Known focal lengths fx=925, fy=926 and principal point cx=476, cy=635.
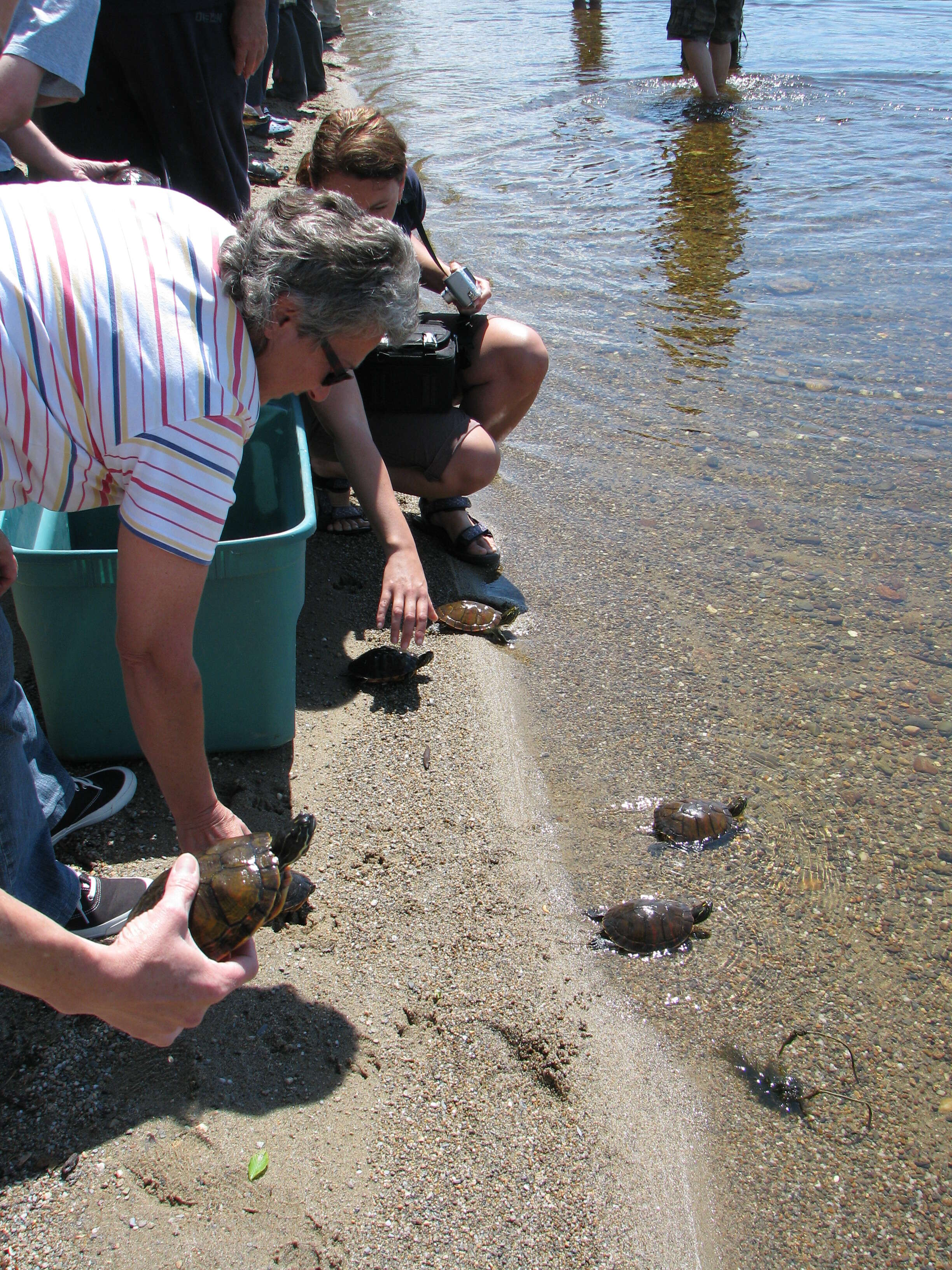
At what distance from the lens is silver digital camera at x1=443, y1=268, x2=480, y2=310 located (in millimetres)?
3881

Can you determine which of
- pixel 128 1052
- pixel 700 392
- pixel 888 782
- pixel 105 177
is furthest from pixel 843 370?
pixel 128 1052

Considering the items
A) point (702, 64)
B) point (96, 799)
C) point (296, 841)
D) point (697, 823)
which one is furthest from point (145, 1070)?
point (702, 64)

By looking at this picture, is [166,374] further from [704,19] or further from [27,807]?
[704,19]

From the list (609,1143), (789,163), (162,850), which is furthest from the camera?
(789,163)

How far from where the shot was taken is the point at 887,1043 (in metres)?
2.29

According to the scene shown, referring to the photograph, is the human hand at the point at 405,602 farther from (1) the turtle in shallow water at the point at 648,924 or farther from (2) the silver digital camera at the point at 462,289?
(2) the silver digital camera at the point at 462,289

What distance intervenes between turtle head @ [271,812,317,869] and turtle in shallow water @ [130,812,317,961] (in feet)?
0.83

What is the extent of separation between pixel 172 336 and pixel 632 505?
316cm

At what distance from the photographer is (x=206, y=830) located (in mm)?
2111

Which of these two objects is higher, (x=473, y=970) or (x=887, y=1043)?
(x=473, y=970)

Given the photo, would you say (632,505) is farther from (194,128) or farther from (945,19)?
(945,19)

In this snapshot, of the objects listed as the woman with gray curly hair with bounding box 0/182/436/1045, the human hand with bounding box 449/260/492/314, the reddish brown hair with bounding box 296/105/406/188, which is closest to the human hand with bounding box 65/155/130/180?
the reddish brown hair with bounding box 296/105/406/188

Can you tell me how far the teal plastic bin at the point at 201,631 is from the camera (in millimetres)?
2350

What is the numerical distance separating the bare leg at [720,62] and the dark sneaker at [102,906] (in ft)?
41.8
